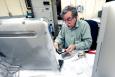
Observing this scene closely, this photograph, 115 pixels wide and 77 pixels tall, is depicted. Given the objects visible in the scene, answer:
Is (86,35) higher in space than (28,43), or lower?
lower

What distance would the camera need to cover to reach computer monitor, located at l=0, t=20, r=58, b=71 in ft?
2.14

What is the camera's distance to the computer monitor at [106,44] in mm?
528

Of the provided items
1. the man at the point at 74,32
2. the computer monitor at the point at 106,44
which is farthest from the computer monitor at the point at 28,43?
the man at the point at 74,32

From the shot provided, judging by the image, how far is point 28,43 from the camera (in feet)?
2.32

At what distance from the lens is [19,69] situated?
40.0 inches

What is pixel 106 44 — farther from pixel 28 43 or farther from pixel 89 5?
pixel 89 5

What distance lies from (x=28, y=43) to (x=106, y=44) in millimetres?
357

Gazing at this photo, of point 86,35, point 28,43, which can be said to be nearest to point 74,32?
point 86,35

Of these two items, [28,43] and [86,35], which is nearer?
[28,43]

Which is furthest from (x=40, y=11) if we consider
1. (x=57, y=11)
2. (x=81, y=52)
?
(x=81, y=52)

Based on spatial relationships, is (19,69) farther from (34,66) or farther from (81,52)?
(81,52)

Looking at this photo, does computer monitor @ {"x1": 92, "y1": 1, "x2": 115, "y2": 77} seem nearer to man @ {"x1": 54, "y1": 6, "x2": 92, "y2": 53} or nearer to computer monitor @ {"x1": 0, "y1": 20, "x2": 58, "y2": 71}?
computer monitor @ {"x1": 0, "y1": 20, "x2": 58, "y2": 71}

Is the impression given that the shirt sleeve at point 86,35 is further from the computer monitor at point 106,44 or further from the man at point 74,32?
the computer monitor at point 106,44

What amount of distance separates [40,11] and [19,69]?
1931 mm
